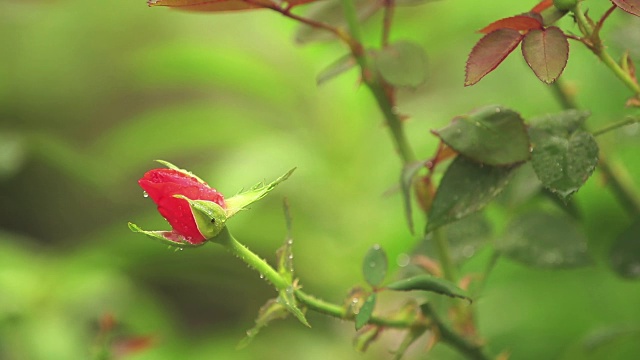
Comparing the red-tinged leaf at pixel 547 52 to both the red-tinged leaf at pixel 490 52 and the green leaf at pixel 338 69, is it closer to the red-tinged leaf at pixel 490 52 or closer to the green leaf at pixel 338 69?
the red-tinged leaf at pixel 490 52

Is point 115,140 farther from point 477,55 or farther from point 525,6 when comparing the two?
point 477,55

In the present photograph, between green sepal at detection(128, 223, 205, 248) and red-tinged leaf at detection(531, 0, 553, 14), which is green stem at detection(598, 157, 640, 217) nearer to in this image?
red-tinged leaf at detection(531, 0, 553, 14)

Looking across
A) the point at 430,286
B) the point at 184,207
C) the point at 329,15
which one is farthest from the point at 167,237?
the point at 329,15

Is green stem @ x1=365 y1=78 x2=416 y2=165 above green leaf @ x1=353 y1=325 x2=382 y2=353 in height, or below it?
above

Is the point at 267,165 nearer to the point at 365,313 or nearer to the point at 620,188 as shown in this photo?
the point at 620,188

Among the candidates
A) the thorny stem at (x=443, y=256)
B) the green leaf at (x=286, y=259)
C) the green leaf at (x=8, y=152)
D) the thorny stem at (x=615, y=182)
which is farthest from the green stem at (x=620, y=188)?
the green leaf at (x=8, y=152)

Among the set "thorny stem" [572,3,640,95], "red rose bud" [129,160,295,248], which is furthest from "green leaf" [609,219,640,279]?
"red rose bud" [129,160,295,248]
